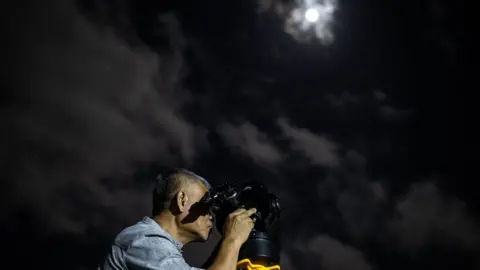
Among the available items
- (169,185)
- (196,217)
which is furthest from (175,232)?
(169,185)

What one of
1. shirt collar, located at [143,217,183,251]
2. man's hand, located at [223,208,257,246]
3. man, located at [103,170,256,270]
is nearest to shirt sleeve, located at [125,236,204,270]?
man, located at [103,170,256,270]

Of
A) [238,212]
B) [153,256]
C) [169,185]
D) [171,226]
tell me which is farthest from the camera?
[169,185]

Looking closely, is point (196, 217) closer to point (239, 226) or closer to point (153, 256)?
point (239, 226)

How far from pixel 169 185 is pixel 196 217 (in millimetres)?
366

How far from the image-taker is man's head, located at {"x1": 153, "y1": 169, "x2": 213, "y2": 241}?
11.5 feet

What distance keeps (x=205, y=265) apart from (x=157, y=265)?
0.60 metres

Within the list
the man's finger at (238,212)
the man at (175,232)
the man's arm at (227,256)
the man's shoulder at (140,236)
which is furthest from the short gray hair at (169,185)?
the man's arm at (227,256)

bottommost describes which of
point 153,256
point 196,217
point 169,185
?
point 153,256

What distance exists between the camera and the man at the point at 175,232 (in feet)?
9.66

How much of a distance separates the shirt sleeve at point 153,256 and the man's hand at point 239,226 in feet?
1.16

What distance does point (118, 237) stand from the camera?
10.3 ft

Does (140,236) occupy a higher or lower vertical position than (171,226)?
lower

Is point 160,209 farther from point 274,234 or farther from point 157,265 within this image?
point 274,234

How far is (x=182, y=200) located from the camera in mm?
3527
